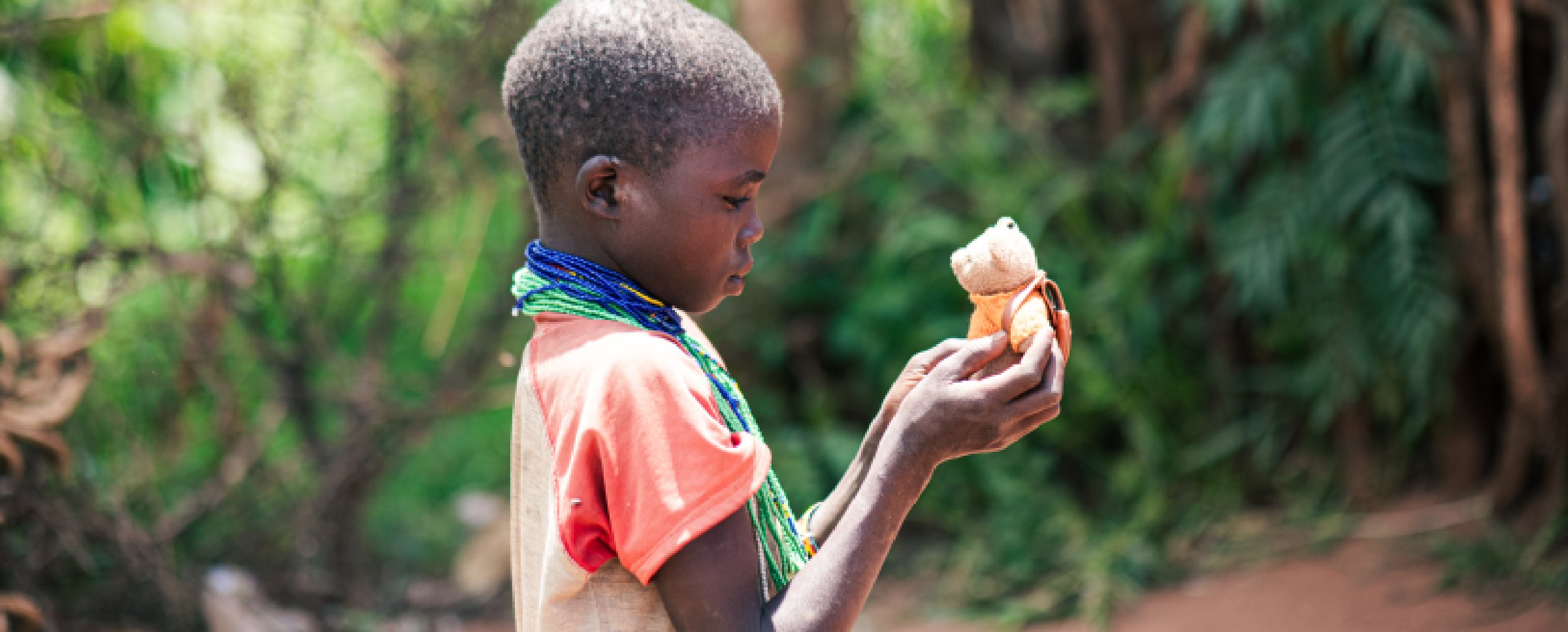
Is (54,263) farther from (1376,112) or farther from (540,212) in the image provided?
(1376,112)

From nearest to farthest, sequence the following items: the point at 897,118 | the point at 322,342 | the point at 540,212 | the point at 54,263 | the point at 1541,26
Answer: the point at 540,212, the point at 54,263, the point at 1541,26, the point at 322,342, the point at 897,118

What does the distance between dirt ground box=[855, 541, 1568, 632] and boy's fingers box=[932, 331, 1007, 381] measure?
2330mm

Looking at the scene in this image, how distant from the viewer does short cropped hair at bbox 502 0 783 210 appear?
4.08 ft

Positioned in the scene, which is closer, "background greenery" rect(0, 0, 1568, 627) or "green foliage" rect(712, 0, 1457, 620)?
"background greenery" rect(0, 0, 1568, 627)

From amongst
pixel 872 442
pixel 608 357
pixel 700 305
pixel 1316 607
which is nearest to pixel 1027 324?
pixel 872 442

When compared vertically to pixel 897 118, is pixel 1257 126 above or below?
above

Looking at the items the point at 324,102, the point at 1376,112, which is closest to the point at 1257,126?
the point at 1376,112

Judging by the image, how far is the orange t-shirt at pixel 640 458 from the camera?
1.14 m

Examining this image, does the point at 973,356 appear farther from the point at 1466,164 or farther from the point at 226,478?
the point at 226,478

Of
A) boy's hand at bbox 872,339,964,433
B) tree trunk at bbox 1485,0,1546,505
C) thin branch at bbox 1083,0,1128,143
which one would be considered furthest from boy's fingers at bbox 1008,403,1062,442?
thin branch at bbox 1083,0,1128,143

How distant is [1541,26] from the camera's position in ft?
11.4

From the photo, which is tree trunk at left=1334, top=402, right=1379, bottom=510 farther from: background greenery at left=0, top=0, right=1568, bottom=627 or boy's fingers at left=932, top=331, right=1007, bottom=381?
boy's fingers at left=932, top=331, right=1007, bottom=381

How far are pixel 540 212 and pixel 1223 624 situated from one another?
8.58ft

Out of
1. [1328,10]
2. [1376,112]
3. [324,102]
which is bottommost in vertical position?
[324,102]
